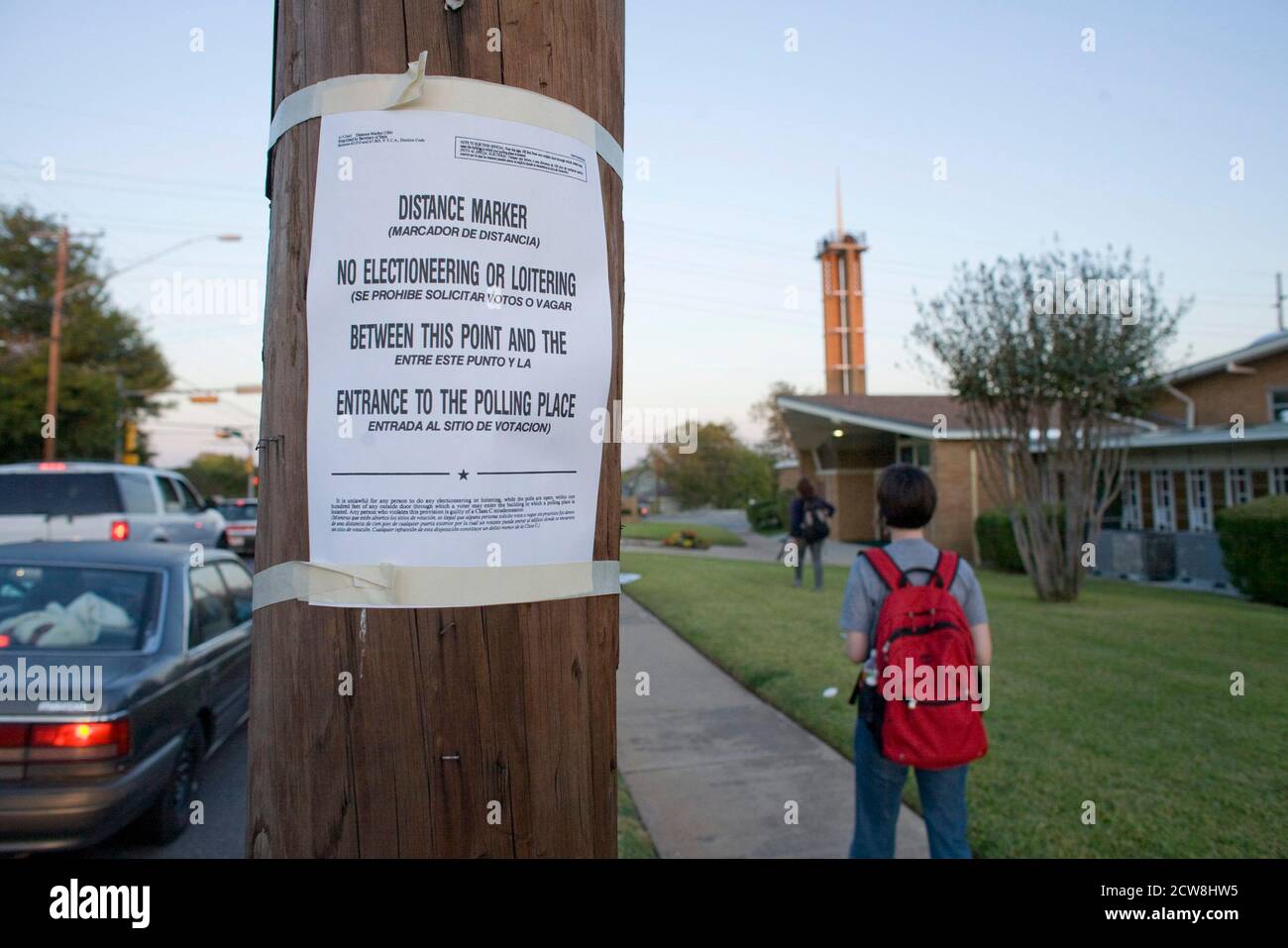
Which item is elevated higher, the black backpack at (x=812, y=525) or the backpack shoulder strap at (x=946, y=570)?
the backpack shoulder strap at (x=946, y=570)

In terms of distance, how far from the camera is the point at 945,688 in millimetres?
2959

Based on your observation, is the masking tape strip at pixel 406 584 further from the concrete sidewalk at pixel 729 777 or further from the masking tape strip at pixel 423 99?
the concrete sidewalk at pixel 729 777

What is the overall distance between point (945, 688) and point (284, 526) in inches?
94.4

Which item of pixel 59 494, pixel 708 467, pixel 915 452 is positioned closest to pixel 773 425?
pixel 708 467

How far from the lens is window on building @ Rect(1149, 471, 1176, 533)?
1881 centimetres

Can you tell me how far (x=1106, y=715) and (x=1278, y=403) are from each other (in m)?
18.4

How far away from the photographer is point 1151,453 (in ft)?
63.5

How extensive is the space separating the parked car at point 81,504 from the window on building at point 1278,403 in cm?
2275

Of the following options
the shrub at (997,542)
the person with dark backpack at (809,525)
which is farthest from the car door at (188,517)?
the shrub at (997,542)

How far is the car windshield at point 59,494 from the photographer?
981cm

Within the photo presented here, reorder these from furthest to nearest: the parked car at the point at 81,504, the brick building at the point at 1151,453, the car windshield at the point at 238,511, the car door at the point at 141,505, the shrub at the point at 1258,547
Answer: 1. the car windshield at the point at 238,511
2. the brick building at the point at 1151,453
3. the shrub at the point at 1258,547
4. the car door at the point at 141,505
5. the parked car at the point at 81,504
